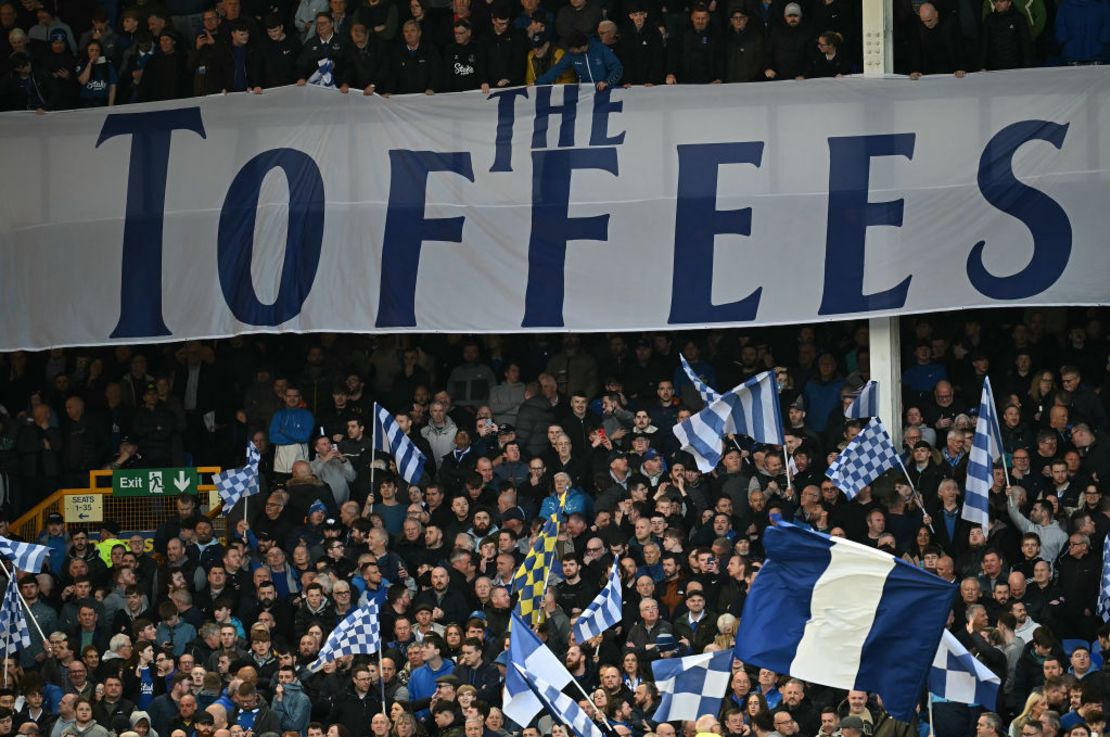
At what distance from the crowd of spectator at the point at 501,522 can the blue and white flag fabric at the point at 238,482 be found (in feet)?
1.08

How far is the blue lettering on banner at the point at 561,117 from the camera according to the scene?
84.2ft

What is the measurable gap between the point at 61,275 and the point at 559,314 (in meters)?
5.50

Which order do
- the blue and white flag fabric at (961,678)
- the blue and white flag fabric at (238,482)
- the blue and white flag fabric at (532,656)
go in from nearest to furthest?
the blue and white flag fabric at (961,678) → the blue and white flag fabric at (532,656) → the blue and white flag fabric at (238,482)

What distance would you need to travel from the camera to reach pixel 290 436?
85.5 ft

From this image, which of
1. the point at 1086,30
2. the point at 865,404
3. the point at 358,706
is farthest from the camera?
the point at 1086,30

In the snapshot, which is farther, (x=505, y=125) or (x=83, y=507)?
(x=83, y=507)

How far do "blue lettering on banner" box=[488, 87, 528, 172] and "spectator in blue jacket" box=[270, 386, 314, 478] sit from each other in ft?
10.8

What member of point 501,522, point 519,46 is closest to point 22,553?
point 501,522

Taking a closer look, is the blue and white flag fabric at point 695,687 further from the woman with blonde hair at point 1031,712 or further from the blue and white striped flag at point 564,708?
the woman with blonde hair at point 1031,712

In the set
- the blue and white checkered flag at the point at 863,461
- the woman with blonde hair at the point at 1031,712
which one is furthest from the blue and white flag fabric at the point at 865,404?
the woman with blonde hair at the point at 1031,712

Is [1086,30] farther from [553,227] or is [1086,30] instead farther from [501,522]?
[501,522]

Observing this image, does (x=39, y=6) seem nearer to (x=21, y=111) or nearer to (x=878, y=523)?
(x=21, y=111)

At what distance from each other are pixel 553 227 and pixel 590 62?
1882 millimetres

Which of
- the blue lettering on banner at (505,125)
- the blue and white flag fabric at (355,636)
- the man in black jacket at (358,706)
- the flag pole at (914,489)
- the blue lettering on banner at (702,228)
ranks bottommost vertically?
the man in black jacket at (358,706)
